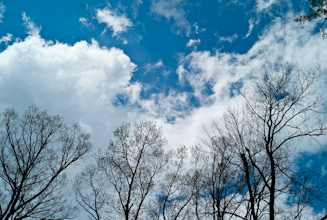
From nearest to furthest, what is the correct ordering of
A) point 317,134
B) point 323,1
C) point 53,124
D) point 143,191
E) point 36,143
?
point 323,1 < point 317,134 < point 36,143 < point 53,124 < point 143,191

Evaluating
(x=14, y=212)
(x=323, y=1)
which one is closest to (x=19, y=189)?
(x=14, y=212)

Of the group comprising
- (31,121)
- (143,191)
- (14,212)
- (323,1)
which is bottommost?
(14,212)

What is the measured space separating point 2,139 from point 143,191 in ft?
33.9

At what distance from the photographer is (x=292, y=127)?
296 inches

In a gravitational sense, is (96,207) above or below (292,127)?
below

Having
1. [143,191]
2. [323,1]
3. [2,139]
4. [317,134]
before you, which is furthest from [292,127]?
[2,139]

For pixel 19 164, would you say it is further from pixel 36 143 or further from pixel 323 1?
pixel 323 1

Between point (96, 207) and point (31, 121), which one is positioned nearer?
point (31, 121)

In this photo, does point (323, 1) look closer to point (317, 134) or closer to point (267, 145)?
point (317, 134)

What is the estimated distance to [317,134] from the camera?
278 inches

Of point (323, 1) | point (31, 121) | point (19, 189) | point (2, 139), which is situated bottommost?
point (19, 189)

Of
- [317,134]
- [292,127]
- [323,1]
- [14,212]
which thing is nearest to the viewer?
[323,1]

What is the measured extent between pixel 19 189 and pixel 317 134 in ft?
48.5

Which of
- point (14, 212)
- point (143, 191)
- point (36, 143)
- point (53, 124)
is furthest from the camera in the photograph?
point (143, 191)
